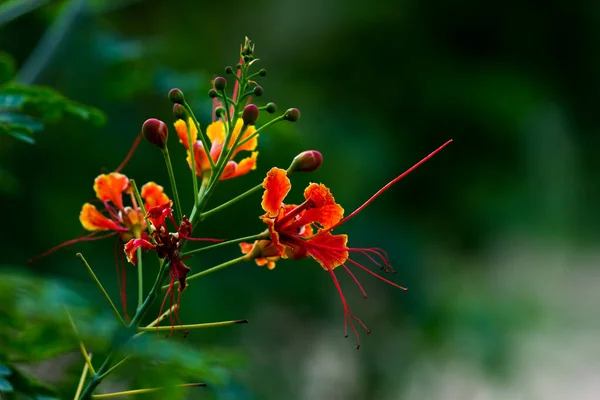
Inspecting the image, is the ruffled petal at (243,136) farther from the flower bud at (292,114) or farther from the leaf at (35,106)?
the leaf at (35,106)

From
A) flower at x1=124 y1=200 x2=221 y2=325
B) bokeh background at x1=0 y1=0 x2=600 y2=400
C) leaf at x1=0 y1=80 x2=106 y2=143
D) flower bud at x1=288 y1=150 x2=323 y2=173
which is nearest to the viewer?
flower at x1=124 y1=200 x2=221 y2=325

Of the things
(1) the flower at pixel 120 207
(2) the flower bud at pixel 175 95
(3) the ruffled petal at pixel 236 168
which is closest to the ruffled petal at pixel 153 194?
(1) the flower at pixel 120 207

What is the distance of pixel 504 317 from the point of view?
5.43 meters

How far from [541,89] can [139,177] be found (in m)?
3.53

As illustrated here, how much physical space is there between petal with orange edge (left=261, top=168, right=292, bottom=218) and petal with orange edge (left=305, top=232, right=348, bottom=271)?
96 mm

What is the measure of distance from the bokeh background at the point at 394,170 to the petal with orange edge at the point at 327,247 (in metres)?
2.41

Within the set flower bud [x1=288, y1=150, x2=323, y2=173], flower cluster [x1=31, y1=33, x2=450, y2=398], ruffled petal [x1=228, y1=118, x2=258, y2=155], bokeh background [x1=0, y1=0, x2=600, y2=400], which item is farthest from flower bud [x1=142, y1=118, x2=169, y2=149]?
bokeh background [x1=0, y1=0, x2=600, y2=400]

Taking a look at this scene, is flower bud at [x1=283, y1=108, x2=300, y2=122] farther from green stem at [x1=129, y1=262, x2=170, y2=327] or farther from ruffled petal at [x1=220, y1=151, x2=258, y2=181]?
green stem at [x1=129, y1=262, x2=170, y2=327]

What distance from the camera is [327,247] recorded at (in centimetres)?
117

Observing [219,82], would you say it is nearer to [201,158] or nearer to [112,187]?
[201,158]

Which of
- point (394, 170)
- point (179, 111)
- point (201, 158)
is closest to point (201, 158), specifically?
point (201, 158)

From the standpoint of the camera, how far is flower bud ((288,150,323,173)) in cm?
117

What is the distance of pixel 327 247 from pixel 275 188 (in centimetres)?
14

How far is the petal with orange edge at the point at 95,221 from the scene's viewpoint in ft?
4.10
